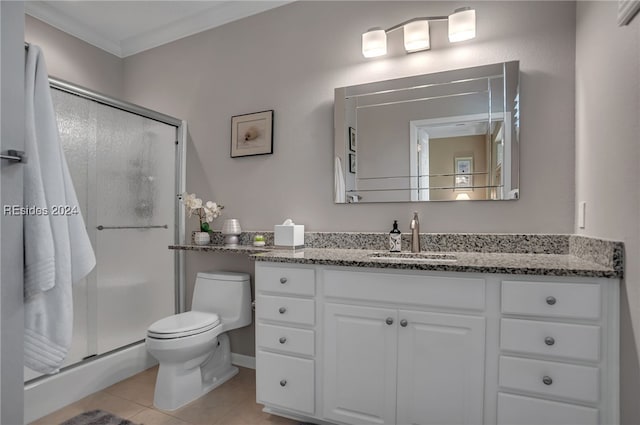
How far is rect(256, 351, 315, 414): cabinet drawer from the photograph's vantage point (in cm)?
170

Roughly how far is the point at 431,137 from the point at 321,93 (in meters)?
0.81

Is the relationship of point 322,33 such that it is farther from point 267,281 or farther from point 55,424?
point 55,424

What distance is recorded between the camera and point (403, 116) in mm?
2107

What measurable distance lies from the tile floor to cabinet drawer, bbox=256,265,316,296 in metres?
0.72

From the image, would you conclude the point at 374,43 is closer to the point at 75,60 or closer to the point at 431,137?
the point at 431,137

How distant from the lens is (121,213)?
2.40 metres

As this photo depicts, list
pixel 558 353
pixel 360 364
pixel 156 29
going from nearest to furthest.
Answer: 1. pixel 558 353
2. pixel 360 364
3. pixel 156 29

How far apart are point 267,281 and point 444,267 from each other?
89 cm

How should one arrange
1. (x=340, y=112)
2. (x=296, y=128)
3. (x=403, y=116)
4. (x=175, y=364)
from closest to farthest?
(x=175, y=364), (x=403, y=116), (x=340, y=112), (x=296, y=128)

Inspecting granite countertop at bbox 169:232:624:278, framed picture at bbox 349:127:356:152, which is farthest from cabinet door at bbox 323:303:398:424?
framed picture at bbox 349:127:356:152

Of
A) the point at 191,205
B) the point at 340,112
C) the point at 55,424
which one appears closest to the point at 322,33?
the point at 340,112

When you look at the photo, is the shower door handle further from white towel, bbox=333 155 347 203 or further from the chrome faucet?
the chrome faucet

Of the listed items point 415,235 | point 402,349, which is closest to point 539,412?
point 402,349

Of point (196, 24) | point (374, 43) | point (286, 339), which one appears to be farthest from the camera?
point (196, 24)
